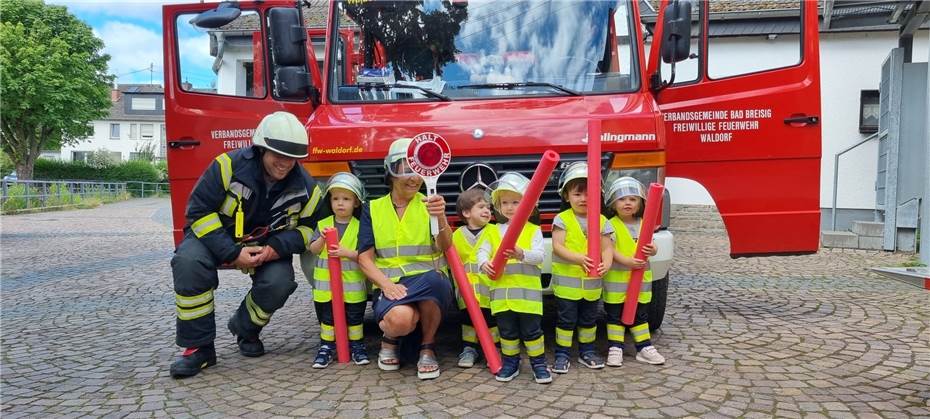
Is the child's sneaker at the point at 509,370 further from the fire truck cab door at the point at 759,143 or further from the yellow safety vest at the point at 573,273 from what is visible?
the fire truck cab door at the point at 759,143

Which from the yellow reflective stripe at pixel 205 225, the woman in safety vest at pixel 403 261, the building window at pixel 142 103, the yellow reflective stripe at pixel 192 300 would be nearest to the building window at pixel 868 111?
the woman in safety vest at pixel 403 261

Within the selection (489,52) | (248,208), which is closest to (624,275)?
(489,52)

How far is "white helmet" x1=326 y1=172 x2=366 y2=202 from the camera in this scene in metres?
4.12

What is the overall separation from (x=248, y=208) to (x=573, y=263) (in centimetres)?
191

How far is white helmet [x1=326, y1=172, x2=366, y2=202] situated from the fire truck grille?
0.19 meters

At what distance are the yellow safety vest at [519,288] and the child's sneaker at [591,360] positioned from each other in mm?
468

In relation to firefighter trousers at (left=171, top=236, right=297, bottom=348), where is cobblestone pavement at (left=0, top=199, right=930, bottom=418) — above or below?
below

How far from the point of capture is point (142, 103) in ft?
221

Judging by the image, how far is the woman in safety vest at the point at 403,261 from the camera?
3879mm

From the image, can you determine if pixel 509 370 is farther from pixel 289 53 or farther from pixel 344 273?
pixel 289 53

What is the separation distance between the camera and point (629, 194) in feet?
13.3

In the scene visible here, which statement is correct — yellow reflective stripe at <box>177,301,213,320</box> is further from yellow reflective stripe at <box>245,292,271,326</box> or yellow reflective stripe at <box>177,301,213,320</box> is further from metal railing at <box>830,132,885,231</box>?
metal railing at <box>830,132,885,231</box>

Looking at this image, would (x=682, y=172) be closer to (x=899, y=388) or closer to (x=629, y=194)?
(x=629, y=194)

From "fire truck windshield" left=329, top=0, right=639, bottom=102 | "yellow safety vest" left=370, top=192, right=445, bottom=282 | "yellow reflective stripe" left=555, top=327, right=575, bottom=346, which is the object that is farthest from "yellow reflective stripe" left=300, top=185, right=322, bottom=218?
"yellow reflective stripe" left=555, top=327, right=575, bottom=346
